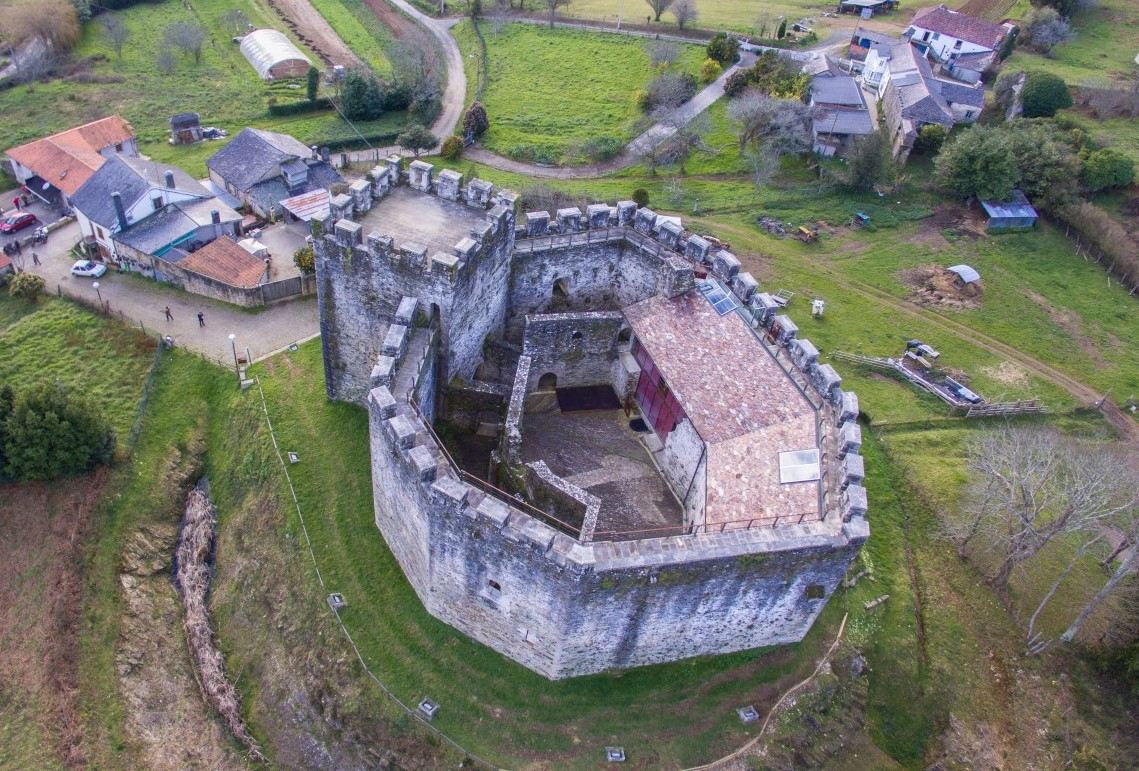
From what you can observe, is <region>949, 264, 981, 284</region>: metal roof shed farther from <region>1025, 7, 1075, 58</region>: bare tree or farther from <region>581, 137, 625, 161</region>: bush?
<region>1025, 7, 1075, 58</region>: bare tree

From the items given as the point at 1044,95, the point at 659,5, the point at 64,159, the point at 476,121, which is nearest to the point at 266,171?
the point at 64,159

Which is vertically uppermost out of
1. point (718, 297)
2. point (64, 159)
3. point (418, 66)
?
point (718, 297)

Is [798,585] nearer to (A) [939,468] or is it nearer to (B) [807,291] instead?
(A) [939,468]

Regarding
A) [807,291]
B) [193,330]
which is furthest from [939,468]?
[193,330]

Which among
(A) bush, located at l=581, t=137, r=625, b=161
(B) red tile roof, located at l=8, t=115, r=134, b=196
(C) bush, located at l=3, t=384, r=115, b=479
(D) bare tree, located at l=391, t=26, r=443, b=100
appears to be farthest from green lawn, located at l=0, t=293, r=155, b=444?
(A) bush, located at l=581, t=137, r=625, b=161

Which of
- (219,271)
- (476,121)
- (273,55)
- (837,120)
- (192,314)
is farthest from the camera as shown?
(273,55)

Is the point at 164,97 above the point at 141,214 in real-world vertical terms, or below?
below

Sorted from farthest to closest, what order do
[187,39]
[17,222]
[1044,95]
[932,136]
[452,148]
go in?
[187,39] < [1044,95] < [452,148] < [932,136] < [17,222]

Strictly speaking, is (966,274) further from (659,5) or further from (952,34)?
(659,5)
